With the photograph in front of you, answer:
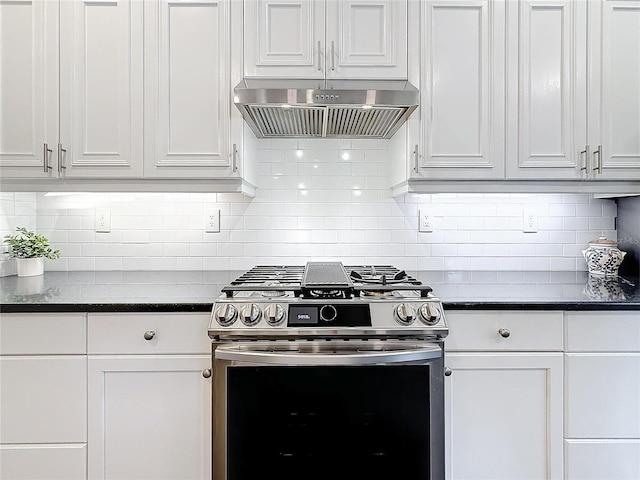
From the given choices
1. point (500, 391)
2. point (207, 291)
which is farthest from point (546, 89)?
point (207, 291)

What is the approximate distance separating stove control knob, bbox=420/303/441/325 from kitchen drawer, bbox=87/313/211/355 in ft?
2.46

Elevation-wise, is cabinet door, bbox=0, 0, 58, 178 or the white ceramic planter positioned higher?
cabinet door, bbox=0, 0, 58, 178

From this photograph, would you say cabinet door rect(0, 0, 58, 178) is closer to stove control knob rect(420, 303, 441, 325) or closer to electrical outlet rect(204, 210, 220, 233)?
electrical outlet rect(204, 210, 220, 233)

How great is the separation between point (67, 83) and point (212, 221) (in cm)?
86

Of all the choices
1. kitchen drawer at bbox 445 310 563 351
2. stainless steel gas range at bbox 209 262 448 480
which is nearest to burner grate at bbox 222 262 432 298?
stainless steel gas range at bbox 209 262 448 480

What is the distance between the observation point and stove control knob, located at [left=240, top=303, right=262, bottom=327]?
1.42 metres

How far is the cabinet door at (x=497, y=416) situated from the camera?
4.95 feet

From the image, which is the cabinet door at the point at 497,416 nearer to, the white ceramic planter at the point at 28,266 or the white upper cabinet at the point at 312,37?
the white upper cabinet at the point at 312,37

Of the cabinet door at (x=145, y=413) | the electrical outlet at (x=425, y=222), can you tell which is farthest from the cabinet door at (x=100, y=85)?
the electrical outlet at (x=425, y=222)

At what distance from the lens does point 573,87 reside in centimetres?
183

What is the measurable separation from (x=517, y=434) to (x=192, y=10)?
210cm

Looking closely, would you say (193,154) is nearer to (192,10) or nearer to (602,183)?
(192,10)

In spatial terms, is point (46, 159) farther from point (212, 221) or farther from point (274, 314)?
point (274, 314)

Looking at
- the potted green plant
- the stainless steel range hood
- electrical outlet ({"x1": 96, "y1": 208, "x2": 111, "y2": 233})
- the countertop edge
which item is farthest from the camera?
electrical outlet ({"x1": 96, "y1": 208, "x2": 111, "y2": 233})
